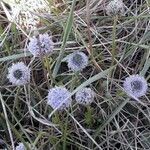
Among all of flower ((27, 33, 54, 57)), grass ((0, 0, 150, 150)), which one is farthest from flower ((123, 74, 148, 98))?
flower ((27, 33, 54, 57))

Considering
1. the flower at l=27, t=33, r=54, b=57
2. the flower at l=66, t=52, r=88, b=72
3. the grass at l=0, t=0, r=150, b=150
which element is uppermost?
the flower at l=27, t=33, r=54, b=57

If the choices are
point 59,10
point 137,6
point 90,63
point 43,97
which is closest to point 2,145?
point 43,97

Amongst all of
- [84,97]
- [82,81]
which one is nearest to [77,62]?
[84,97]

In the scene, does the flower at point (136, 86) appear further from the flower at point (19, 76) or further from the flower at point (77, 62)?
the flower at point (19, 76)

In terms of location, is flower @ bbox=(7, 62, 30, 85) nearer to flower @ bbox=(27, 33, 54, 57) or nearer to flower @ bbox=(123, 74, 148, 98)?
flower @ bbox=(27, 33, 54, 57)

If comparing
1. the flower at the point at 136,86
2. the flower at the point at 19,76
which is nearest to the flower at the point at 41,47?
the flower at the point at 19,76

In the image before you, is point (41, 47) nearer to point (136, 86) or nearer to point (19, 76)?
point (19, 76)
